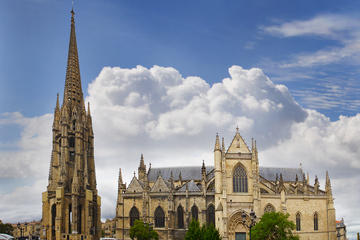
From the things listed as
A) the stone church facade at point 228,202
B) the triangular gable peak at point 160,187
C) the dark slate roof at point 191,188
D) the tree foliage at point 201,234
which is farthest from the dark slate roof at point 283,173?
the tree foliage at point 201,234

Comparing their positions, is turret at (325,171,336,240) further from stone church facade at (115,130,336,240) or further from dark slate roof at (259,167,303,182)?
dark slate roof at (259,167,303,182)

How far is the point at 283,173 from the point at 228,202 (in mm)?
21795

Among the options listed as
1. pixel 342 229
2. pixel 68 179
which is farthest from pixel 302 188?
pixel 68 179

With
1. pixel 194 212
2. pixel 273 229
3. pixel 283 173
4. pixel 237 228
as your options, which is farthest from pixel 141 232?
pixel 283 173

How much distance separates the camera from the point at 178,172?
81875 mm

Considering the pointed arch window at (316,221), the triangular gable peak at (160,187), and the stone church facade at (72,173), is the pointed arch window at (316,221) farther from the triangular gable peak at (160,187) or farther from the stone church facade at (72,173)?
the stone church facade at (72,173)

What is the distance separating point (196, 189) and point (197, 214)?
4.02 meters

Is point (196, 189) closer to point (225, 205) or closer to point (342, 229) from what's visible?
point (225, 205)

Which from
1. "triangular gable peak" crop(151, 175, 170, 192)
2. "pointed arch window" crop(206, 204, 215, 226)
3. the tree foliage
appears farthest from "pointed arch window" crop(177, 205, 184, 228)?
the tree foliage

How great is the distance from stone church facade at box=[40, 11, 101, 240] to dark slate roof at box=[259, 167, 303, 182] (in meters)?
32.9

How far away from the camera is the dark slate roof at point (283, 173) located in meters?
82.4

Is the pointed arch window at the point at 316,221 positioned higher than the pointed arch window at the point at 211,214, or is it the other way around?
the pointed arch window at the point at 211,214

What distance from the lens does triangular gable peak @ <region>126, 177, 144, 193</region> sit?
237ft

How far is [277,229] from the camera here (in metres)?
54.4
